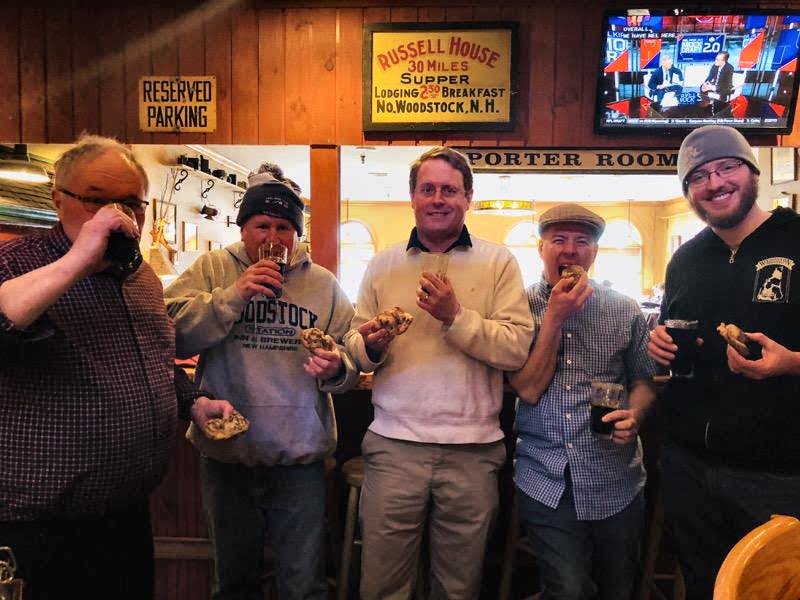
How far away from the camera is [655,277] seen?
1212cm

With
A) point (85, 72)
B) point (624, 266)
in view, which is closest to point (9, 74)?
point (85, 72)

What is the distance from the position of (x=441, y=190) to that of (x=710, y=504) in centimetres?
129

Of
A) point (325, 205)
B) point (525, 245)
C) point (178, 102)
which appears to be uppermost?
point (178, 102)

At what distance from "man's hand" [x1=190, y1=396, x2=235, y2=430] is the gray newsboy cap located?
1.15 metres

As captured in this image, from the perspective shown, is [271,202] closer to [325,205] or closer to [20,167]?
[325,205]

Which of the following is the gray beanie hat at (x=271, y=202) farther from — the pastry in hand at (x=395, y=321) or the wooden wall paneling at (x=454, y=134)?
the wooden wall paneling at (x=454, y=134)

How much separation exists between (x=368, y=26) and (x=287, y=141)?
776mm

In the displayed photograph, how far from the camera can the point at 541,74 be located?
3.32m

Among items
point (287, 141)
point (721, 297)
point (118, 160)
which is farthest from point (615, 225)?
point (118, 160)

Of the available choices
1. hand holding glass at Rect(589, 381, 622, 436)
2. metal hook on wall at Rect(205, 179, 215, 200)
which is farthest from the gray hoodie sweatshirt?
metal hook on wall at Rect(205, 179, 215, 200)

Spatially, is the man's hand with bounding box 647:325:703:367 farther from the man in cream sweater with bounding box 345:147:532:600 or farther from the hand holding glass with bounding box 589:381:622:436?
the man in cream sweater with bounding box 345:147:532:600

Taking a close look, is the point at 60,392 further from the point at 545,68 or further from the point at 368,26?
the point at 545,68

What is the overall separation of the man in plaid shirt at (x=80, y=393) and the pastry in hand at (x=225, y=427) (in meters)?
0.13

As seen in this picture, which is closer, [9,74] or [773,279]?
[773,279]
